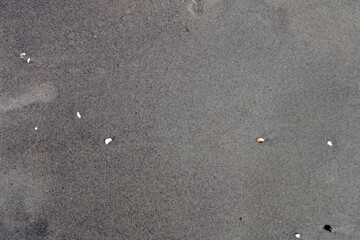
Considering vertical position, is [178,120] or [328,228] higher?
[178,120]

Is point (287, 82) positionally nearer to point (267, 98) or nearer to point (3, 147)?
point (267, 98)

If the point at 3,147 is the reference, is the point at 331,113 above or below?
above

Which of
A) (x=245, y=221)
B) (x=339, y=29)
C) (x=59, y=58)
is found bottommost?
(x=245, y=221)

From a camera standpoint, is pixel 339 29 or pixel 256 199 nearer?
pixel 256 199

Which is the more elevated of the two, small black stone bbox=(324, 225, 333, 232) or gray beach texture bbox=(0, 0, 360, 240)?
gray beach texture bbox=(0, 0, 360, 240)

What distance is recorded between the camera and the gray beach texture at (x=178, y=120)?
304 cm

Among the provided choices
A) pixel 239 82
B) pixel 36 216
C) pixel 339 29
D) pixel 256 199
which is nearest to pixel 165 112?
pixel 239 82

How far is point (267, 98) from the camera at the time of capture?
3.21 m

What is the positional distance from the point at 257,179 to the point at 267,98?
932 millimetres

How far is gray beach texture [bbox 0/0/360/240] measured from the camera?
304cm

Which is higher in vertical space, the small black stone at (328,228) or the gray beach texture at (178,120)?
the gray beach texture at (178,120)

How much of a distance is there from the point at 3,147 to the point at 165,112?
5.97ft

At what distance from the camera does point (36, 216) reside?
3008 mm

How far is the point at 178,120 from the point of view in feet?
10.3
